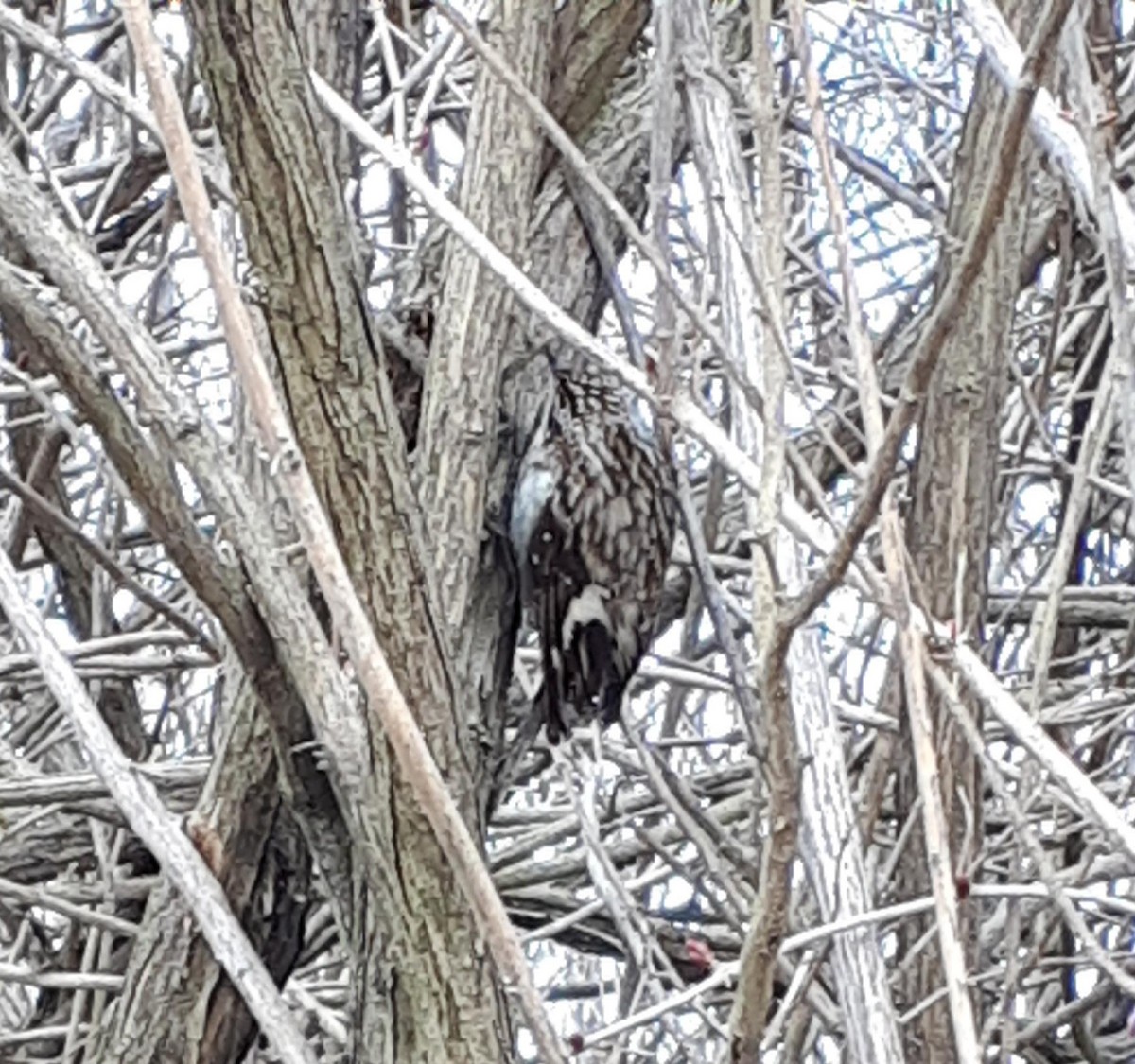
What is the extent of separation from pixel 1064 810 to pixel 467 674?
91 cm

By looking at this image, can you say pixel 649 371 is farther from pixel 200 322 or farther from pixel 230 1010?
pixel 200 322

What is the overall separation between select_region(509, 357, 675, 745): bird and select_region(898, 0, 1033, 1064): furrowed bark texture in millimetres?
325

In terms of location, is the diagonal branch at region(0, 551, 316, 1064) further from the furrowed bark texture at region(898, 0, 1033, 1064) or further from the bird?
the furrowed bark texture at region(898, 0, 1033, 1064)

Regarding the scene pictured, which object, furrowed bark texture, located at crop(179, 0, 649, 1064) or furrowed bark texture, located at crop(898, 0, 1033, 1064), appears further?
furrowed bark texture, located at crop(898, 0, 1033, 1064)

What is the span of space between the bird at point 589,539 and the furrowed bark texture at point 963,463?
32cm

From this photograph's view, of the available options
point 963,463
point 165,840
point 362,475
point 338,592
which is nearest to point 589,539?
point 963,463

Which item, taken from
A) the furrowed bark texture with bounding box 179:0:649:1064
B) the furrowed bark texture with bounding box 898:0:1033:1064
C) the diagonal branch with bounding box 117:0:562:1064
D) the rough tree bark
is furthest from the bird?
the diagonal branch with bounding box 117:0:562:1064

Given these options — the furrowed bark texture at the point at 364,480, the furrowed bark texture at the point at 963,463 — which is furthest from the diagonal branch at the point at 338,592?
the furrowed bark texture at the point at 963,463

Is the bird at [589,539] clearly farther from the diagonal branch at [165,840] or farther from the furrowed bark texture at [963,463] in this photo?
the diagonal branch at [165,840]

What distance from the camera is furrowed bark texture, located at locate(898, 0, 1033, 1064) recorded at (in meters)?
2.65

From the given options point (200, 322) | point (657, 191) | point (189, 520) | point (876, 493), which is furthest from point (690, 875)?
point (200, 322)

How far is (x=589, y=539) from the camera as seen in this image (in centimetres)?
308

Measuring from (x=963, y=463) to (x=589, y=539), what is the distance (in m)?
0.56

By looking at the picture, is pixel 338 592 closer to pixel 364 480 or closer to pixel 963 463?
pixel 364 480
